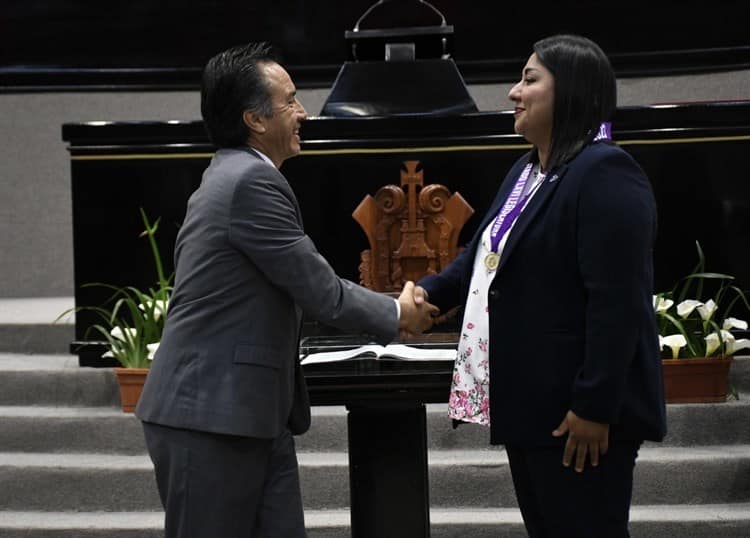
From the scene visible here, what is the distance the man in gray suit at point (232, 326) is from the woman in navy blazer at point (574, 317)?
0.39 m

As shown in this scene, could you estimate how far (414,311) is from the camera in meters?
2.72

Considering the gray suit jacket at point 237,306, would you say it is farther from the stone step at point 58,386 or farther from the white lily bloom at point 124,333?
the stone step at point 58,386

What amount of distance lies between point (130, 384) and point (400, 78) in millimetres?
1785

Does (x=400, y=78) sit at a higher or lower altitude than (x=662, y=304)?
higher

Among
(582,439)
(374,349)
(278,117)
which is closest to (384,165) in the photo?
(374,349)

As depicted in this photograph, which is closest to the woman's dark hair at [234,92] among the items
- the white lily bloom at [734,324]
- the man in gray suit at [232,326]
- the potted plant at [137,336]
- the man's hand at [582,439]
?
the man in gray suit at [232,326]

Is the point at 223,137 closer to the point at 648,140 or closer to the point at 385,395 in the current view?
the point at 385,395

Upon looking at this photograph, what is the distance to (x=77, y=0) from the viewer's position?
7930mm

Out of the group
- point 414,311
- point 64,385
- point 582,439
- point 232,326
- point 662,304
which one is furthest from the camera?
point 64,385

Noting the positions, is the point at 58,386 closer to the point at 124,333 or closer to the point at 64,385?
the point at 64,385

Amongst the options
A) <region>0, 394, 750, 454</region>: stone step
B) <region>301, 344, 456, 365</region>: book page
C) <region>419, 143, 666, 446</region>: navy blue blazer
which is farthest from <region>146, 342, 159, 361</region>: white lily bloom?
<region>419, 143, 666, 446</region>: navy blue blazer

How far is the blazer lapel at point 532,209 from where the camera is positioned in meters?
2.30

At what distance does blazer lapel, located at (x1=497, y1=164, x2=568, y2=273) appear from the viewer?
230cm

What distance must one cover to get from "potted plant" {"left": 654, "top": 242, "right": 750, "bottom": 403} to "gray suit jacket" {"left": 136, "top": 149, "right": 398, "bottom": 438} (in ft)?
8.12
